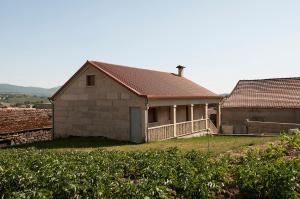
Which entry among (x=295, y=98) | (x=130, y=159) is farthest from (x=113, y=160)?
(x=295, y=98)

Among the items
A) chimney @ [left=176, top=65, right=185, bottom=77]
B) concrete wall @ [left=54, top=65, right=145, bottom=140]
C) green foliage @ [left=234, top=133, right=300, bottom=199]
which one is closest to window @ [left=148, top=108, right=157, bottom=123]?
concrete wall @ [left=54, top=65, right=145, bottom=140]

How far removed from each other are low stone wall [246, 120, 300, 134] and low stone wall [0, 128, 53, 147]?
15.8 meters

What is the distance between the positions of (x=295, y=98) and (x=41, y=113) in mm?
23044

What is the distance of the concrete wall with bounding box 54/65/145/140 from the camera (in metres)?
21.0

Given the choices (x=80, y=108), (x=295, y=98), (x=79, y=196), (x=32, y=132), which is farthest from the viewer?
(x=295, y=98)

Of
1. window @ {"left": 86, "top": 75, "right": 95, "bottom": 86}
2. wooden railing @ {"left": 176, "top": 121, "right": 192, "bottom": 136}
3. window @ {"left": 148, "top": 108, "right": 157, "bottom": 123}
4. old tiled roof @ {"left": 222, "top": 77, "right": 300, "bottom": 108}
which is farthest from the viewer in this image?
old tiled roof @ {"left": 222, "top": 77, "right": 300, "bottom": 108}

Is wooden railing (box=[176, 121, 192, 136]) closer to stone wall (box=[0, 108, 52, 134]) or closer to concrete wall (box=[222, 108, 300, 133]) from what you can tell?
concrete wall (box=[222, 108, 300, 133])

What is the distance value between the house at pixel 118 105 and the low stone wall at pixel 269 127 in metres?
4.21

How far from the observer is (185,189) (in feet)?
25.8

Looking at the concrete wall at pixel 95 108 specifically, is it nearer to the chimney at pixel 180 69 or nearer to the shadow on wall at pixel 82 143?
the shadow on wall at pixel 82 143

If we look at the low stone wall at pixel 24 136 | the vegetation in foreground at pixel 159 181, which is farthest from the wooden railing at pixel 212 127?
the vegetation in foreground at pixel 159 181

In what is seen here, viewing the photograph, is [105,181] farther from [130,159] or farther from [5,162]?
[5,162]

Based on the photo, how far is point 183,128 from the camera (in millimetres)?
24578

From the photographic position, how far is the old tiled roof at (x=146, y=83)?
21.4 meters
